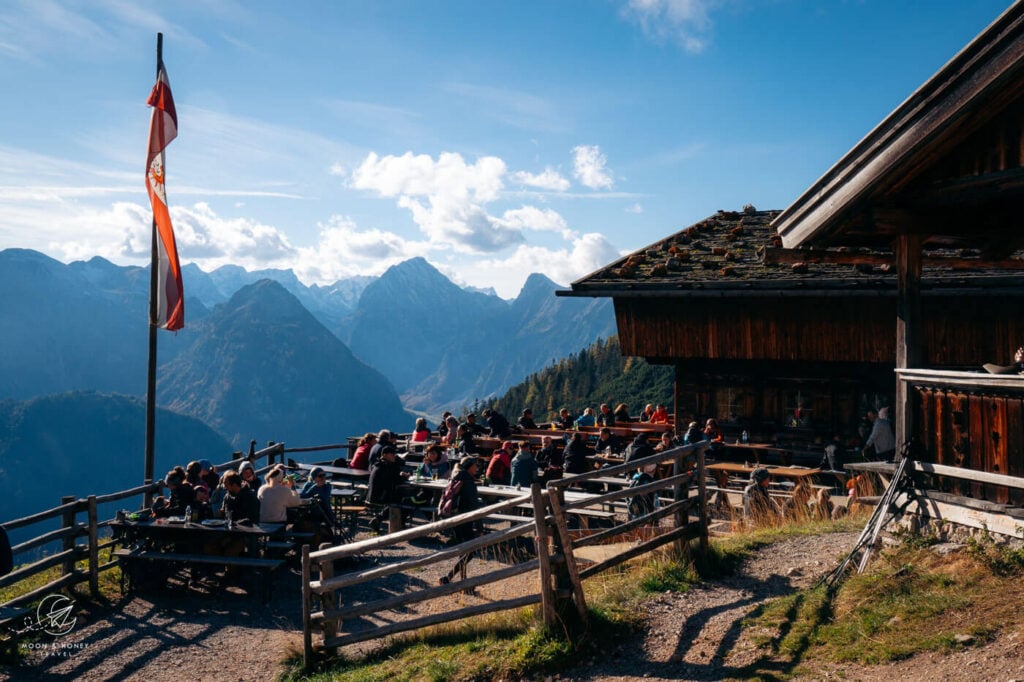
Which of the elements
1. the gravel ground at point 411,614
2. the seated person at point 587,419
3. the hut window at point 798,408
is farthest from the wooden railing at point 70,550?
the hut window at point 798,408

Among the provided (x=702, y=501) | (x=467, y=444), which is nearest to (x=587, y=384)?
(x=467, y=444)

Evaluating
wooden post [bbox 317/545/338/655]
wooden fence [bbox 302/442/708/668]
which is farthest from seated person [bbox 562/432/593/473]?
wooden post [bbox 317/545/338/655]

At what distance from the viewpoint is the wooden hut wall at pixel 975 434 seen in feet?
22.9

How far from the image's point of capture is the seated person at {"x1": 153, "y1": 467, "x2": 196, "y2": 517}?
40.1ft

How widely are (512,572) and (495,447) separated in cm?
1020

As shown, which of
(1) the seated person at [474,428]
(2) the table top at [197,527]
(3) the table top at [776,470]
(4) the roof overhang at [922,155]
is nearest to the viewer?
(4) the roof overhang at [922,155]

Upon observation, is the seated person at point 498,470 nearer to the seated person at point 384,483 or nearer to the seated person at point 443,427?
the seated person at point 384,483

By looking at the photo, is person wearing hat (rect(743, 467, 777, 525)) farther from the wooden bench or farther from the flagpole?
the flagpole

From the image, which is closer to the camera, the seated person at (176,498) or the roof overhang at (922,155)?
the roof overhang at (922,155)

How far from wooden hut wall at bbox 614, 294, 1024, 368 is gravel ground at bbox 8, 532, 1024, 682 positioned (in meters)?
7.82

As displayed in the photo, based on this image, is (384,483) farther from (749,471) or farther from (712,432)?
(749,471)

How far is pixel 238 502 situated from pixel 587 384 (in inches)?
4061

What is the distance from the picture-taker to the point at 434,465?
→ 15.4 meters

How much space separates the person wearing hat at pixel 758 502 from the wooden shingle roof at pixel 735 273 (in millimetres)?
4401
